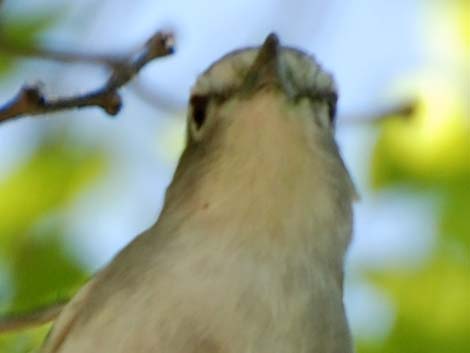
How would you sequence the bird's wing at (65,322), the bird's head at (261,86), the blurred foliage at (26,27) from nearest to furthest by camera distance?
the bird's wing at (65,322) → the bird's head at (261,86) → the blurred foliage at (26,27)

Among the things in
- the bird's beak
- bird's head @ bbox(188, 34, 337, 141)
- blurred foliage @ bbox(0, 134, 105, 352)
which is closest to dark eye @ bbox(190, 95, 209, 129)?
bird's head @ bbox(188, 34, 337, 141)

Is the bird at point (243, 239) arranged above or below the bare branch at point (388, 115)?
below

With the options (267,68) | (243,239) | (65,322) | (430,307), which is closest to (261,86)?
(267,68)

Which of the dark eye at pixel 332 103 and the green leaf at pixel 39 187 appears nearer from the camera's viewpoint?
the dark eye at pixel 332 103

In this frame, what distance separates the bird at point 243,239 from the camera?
2430 millimetres

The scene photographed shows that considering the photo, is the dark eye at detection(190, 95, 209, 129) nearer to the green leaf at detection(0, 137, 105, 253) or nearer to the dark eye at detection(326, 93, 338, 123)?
the dark eye at detection(326, 93, 338, 123)

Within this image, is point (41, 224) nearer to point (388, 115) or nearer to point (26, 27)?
point (26, 27)

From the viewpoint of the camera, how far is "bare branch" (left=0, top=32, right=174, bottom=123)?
2.20 m

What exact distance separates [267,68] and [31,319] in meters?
0.69

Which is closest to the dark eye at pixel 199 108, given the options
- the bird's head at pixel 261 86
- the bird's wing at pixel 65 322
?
the bird's head at pixel 261 86

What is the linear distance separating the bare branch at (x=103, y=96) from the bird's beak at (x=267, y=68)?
10.8 inches

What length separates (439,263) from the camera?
366 centimetres

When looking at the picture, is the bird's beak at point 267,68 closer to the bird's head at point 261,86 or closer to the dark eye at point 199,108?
the bird's head at point 261,86

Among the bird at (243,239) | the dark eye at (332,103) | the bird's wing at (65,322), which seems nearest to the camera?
the bird at (243,239)
